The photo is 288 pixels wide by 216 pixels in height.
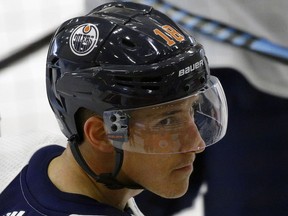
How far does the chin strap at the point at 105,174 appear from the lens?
104 cm

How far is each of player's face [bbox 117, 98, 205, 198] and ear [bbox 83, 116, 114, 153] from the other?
0.04m

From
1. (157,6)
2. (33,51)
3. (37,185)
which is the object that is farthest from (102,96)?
(33,51)

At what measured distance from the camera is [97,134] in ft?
3.44

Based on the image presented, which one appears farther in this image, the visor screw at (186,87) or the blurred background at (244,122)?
the blurred background at (244,122)

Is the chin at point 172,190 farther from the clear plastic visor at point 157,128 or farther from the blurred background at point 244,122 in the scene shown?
the blurred background at point 244,122

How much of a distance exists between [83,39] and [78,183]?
232 mm

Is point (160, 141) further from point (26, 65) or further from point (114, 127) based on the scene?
point (26, 65)

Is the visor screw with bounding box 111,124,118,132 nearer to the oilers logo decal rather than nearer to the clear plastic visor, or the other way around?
the clear plastic visor

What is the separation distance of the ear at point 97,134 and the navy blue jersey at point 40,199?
9 cm

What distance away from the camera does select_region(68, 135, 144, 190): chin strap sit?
104cm

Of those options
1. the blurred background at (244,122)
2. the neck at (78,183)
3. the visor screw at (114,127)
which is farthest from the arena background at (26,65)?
the visor screw at (114,127)

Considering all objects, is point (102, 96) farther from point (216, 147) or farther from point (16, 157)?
point (216, 147)

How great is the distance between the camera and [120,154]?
1.04 meters

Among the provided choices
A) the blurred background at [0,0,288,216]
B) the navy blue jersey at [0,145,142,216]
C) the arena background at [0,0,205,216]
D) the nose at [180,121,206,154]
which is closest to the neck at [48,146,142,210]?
the navy blue jersey at [0,145,142,216]
